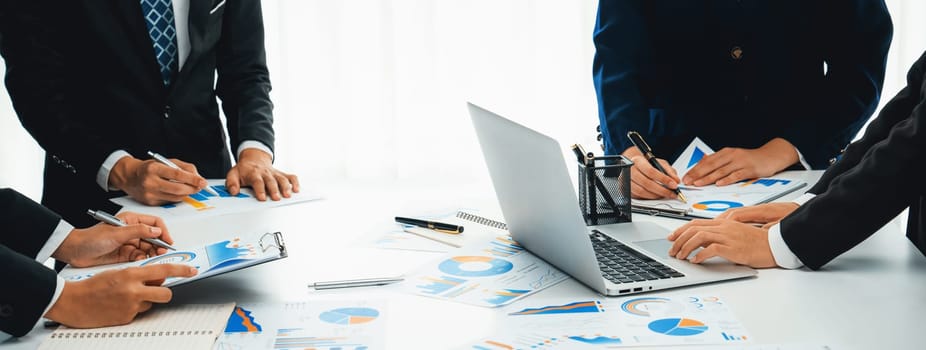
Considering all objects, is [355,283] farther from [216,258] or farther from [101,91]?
[101,91]

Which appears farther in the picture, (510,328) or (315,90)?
(315,90)

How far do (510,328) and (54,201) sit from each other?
52.8 inches

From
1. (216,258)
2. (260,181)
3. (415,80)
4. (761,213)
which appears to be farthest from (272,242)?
(415,80)

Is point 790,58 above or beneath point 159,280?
above

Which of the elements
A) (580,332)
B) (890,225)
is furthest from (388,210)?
(890,225)

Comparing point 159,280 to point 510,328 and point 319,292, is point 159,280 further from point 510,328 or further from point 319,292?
point 510,328

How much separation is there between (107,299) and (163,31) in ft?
3.30

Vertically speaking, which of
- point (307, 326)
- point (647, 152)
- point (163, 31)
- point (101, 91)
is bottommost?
point (307, 326)

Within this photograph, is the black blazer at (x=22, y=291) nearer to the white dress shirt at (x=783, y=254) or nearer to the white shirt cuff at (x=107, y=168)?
the white shirt cuff at (x=107, y=168)

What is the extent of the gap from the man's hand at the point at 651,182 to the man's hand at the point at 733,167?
74 millimetres

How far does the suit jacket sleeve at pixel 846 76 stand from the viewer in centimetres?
169

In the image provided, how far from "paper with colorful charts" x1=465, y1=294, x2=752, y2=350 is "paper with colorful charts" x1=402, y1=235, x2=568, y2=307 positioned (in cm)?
5

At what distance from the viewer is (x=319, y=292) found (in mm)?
1092

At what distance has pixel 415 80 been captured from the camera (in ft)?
14.2
